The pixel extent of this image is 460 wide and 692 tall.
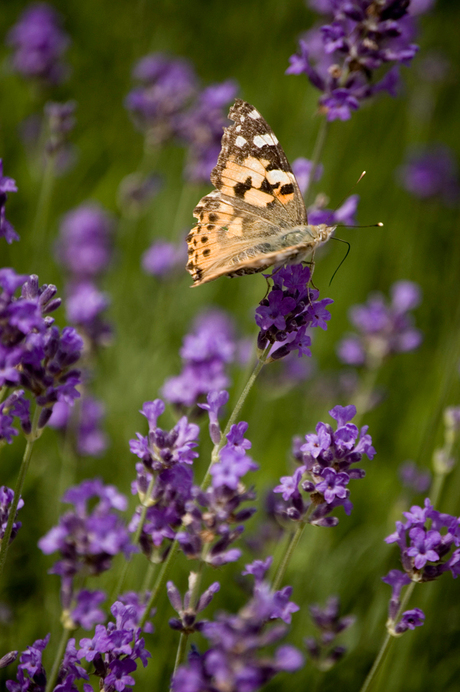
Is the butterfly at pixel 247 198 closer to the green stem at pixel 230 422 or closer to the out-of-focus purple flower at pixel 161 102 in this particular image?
the green stem at pixel 230 422

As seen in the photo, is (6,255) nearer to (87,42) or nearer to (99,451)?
(99,451)

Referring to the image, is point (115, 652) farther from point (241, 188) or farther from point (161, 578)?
point (241, 188)

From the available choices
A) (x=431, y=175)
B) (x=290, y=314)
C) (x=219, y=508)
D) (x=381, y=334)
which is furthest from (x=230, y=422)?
(x=431, y=175)

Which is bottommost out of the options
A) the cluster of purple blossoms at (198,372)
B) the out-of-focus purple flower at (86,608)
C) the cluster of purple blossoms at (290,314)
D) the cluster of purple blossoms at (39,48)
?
the out-of-focus purple flower at (86,608)

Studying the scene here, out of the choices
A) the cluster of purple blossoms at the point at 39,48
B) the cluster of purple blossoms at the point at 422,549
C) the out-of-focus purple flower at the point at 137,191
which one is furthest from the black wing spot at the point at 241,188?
the cluster of purple blossoms at the point at 39,48

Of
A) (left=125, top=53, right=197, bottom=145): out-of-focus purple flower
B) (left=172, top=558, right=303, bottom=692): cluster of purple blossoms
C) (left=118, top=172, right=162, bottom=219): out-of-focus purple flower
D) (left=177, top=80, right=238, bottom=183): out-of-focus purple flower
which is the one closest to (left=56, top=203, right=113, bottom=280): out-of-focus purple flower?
(left=118, top=172, right=162, bottom=219): out-of-focus purple flower

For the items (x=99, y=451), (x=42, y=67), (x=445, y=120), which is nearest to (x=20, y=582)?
(x=99, y=451)

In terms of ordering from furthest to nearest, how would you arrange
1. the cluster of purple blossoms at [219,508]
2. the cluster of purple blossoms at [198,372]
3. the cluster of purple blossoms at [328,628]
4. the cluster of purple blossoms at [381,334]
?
the cluster of purple blossoms at [381,334] → the cluster of purple blossoms at [198,372] → the cluster of purple blossoms at [328,628] → the cluster of purple blossoms at [219,508]
